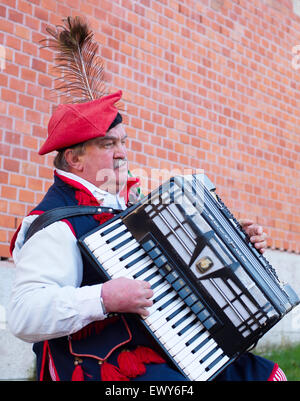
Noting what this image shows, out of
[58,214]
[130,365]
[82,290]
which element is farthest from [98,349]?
[58,214]

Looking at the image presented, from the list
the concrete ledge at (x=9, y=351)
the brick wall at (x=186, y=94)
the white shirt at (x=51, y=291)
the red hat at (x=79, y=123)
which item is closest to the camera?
the white shirt at (x=51, y=291)

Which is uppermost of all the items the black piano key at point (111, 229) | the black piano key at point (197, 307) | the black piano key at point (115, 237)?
the black piano key at point (111, 229)

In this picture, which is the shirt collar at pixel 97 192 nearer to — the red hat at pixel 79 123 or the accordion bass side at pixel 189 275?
the red hat at pixel 79 123

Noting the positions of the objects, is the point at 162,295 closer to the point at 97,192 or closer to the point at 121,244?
the point at 121,244

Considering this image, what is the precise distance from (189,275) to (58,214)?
1.78 ft

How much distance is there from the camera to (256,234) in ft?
7.97

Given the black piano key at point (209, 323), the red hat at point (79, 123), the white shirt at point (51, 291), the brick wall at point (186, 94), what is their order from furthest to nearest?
1. the brick wall at point (186, 94)
2. the red hat at point (79, 123)
3. the black piano key at point (209, 323)
4. the white shirt at point (51, 291)

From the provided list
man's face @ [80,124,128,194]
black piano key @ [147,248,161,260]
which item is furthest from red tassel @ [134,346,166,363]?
man's face @ [80,124,128,194]

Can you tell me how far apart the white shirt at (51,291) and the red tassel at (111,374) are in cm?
18

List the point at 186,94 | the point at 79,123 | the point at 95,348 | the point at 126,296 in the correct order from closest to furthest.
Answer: the point at 126,296, the point at 95,348, the point at 79,123, the point at 186,94

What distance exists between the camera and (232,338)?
2023mm

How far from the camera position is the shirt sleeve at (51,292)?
1922mm

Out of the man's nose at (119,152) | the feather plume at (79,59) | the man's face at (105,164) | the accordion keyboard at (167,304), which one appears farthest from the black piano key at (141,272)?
the feather plume at (79,59)
